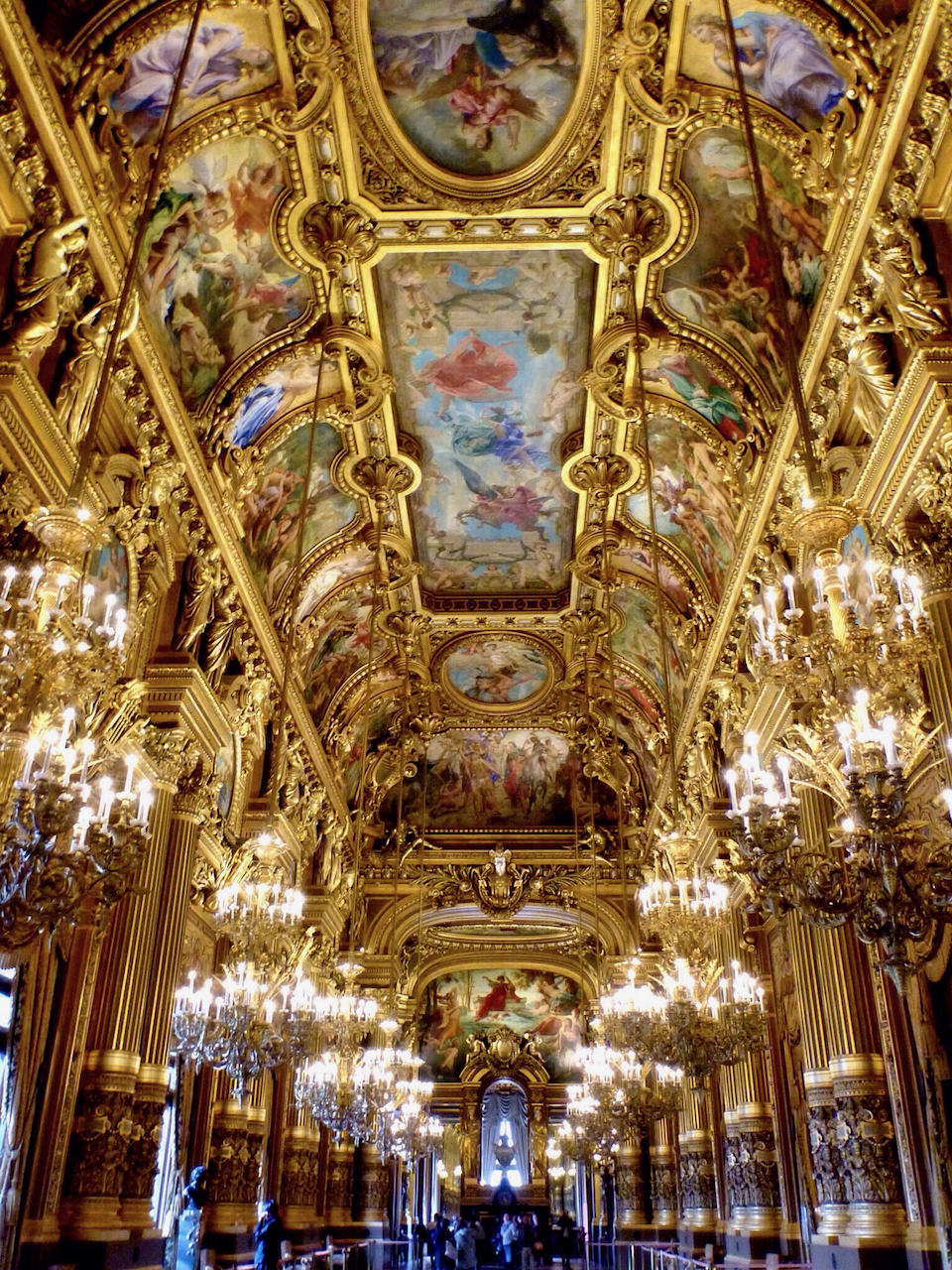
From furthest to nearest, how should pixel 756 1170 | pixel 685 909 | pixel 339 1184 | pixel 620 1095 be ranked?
pixel 339 1184 → pixel 620 1095 → pixel 756 1170 → pixel 685 909

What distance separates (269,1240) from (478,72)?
10781mm

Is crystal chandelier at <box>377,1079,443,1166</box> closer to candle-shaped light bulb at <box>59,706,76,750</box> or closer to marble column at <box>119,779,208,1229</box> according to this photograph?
marble column at <box>119,779,208,1229</box>

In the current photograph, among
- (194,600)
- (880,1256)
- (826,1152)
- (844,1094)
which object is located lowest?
(880,1256)

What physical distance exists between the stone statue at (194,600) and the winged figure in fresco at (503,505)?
4.44 metres

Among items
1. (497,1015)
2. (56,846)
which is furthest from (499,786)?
(56,846)

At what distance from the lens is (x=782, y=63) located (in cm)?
860

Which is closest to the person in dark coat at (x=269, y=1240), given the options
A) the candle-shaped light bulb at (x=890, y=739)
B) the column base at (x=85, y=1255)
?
the column base at (x=85, y=1255)

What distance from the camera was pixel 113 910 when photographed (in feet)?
30.6

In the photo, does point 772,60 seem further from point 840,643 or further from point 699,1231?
point 699,1231

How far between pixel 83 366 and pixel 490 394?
622 centimetres

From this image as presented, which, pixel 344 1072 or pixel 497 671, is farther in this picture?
pixel 497 671

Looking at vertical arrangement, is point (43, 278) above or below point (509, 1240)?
above

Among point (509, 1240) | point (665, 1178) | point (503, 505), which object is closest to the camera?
point (503, 505)

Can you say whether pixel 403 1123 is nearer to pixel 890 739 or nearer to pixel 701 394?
pixel 701 394
